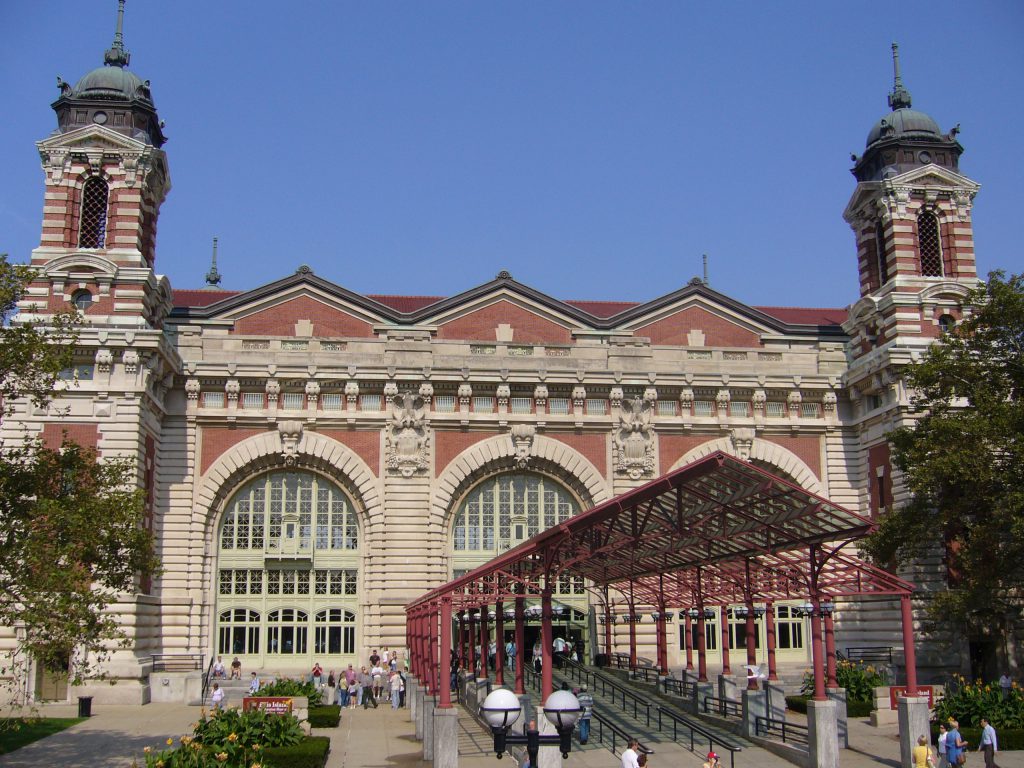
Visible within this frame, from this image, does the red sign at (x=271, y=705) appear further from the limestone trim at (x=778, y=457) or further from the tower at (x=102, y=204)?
the limestone trim at (x=778, y=457)

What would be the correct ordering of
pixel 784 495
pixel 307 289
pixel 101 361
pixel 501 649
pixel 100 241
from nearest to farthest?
pixel 784 495, pixel 501 649, pixel 101 361, pixel 100 241, pixel 307 289

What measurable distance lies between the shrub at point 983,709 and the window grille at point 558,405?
23.7m

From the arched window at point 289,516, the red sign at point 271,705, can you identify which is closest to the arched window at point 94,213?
the arched window at point 289,516

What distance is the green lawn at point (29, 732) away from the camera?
3114 cm

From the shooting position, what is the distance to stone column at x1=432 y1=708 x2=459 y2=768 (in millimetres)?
25750

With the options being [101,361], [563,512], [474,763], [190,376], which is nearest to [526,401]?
[563,512]

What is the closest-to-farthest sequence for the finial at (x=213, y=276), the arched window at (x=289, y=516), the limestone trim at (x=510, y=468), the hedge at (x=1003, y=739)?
the hedge at (x=1003, y=739) < the arched window at (x=289, y=516) < the limestone trim at (x=510, y=468) < the finial at (x=213, y=276)

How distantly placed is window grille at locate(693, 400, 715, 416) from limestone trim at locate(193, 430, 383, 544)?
15.6 m

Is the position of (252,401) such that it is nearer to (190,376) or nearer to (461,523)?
(190,376)

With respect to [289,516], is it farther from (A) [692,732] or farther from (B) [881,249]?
(B) [881,249]

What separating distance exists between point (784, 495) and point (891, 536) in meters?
17.0

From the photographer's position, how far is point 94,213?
163 ft

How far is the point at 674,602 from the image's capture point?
151 feet

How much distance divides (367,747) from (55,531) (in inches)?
445
